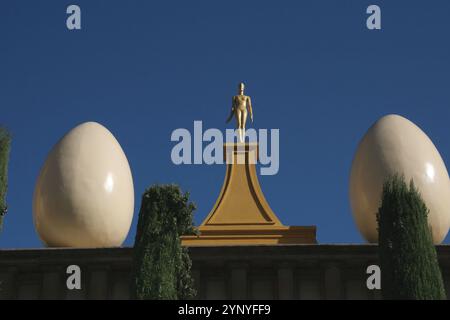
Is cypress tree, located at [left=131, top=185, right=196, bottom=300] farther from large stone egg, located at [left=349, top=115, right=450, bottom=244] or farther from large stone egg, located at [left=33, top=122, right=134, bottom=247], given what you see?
large stone egg, located at [left=349, top=115, right=450, bottom=244]

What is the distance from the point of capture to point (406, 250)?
17250 millimetres

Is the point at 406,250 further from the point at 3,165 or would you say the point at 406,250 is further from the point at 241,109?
the point at 241,109

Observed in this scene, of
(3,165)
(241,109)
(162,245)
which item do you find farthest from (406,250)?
(241,109)

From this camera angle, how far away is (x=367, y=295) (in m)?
22.2

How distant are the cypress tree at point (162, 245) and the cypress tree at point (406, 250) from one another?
4.11m

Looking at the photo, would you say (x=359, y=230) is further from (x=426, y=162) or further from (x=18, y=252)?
(x=18, y=252)

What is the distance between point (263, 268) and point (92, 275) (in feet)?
15.3

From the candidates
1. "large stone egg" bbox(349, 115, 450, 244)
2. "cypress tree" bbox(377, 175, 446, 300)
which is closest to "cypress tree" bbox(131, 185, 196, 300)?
"cypress tree" bbox(377, 175, 446, 300)

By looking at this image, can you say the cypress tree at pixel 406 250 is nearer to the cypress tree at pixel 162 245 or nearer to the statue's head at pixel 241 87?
the cypress tree at pixel 162 245

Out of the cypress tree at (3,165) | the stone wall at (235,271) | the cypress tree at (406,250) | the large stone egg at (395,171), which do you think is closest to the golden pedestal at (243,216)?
the stone wall at (235,271)
